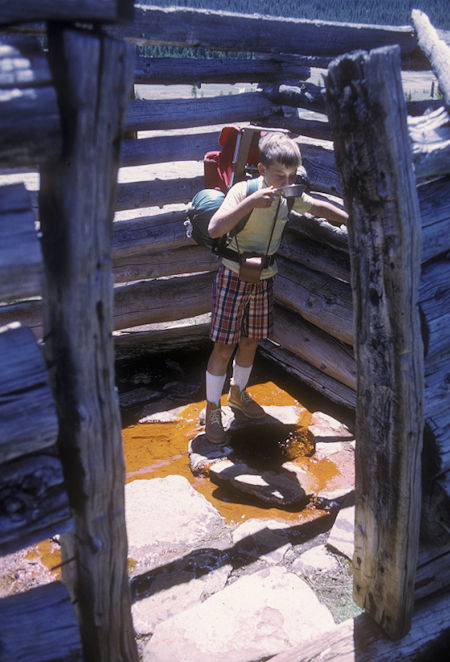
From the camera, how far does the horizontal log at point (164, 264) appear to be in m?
4.55

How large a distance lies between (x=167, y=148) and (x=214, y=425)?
198 cm

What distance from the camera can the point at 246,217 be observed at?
3.36 metres

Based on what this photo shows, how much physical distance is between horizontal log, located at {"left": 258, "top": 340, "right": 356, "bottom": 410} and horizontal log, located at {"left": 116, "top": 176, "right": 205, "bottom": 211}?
140 cm

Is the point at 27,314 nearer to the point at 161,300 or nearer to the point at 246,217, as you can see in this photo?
the point at 161,300

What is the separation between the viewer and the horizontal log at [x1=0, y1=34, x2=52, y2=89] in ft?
4.02

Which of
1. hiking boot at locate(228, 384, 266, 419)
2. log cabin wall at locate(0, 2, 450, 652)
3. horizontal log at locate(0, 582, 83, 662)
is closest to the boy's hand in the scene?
log cabin wall at locate(0, 2, 450, 652)

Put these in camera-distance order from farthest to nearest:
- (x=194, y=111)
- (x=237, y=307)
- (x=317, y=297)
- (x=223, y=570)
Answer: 1. (x=317, y=297)
2. (x=194, y=111)
3. (x=237, y=307)
4. (x=223, y=570)

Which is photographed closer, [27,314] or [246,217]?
[246,217]

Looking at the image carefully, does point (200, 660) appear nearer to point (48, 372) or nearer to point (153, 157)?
point (48, 372)

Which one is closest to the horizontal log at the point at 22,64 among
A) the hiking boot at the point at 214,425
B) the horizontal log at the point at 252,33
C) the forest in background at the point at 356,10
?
the horizontal log at the point at 252,33

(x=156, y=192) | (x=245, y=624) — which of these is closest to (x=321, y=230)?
(x=156, y=192)

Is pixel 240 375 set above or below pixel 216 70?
below

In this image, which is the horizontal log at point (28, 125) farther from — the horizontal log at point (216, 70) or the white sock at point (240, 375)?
the horizontal log at point (216, 70)

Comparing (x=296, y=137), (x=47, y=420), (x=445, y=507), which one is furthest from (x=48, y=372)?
(x=296, y=137)
